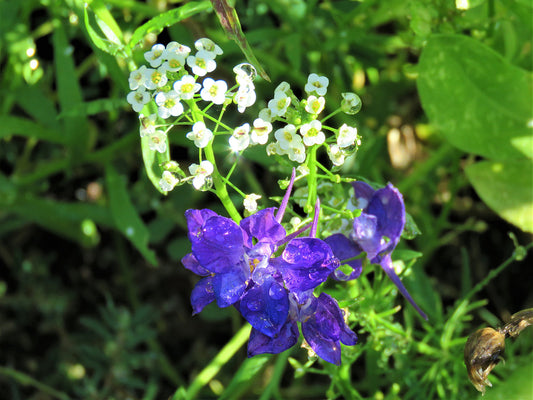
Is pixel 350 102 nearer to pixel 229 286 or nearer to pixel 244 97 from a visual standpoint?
pixel 244 97

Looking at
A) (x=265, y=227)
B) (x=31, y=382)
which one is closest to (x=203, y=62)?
(x=265, y=227)

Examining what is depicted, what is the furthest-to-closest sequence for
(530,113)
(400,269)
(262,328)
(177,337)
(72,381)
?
(177,337), (72,381), (530,113), (400,269), (262,328)

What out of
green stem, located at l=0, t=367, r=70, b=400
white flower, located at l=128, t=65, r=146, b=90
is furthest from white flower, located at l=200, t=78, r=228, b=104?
green stem, located at l=0, t=367, r=70, b=400

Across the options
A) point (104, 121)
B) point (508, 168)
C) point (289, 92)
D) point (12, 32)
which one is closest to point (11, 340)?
point (104, 121)

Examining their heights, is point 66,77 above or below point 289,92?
below

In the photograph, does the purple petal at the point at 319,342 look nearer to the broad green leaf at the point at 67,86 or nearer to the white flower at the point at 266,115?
the white flower at the point at 266,115

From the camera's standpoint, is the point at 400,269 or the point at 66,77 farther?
the point at 66,77

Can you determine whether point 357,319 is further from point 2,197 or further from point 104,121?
point 104,121
